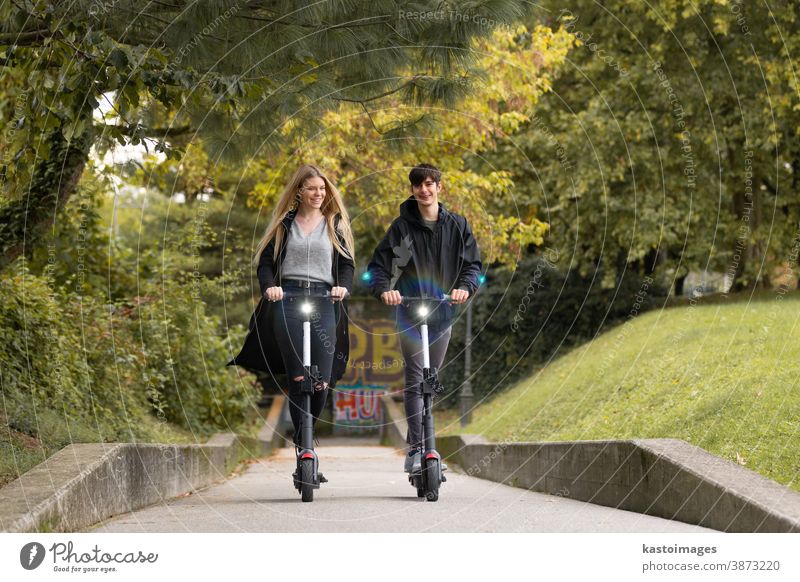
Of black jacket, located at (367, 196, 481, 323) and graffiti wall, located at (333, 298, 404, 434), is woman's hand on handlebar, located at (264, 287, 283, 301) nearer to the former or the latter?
black jacket, located at (367, 196, 481, 323)

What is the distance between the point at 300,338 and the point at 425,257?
956mm

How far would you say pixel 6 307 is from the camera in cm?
908

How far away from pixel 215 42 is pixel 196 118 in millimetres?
2580

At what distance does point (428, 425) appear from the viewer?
7.34 m

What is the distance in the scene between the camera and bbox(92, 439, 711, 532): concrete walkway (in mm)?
6004

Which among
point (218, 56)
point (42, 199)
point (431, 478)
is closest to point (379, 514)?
point (431, 478)

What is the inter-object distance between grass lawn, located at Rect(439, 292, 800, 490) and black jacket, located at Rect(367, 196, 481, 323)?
1932 mm

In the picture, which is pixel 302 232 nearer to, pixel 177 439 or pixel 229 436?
pixel 177 439

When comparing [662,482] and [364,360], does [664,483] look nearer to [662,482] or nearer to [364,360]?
[662,482]

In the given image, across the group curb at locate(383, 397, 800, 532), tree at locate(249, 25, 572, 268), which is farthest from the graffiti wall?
curb at locate(383, 397, 800, 532)

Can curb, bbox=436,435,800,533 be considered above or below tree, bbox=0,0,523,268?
below

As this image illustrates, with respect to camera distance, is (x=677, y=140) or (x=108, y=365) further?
(x=677, y=140)

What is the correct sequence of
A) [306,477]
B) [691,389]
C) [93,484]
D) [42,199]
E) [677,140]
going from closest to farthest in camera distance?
[93,484]
[306,477]
[42,199]
[691,389]
[677,140]
